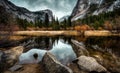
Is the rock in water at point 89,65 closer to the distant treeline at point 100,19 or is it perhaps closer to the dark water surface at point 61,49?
the dark water surface at point 61,49

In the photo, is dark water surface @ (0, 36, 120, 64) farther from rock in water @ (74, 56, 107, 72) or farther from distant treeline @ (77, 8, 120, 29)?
distant treeline @ (77, 8, 120, 29)

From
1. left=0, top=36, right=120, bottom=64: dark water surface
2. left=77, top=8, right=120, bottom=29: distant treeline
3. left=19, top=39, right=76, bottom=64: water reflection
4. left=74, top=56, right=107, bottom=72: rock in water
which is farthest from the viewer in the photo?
left=77, top=8, right=120, bottom=29: distant treeline

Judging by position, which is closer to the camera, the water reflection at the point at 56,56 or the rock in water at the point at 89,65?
the rock in water at the point at 89,65

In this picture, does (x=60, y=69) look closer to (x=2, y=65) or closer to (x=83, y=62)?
(x=83, y=62)

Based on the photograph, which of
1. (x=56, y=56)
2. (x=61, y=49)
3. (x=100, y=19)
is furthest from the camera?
(x=100, y=19)

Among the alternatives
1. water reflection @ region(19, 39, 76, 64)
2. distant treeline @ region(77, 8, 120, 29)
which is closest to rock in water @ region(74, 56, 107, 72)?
water reflection @ region(19, 39, 76, 64)

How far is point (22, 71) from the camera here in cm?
1955

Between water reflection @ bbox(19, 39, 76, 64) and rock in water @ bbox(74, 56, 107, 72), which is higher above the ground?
rock in water @ bbox(74, 56, 107, 72)

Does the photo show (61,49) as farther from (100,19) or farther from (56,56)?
(100,19)

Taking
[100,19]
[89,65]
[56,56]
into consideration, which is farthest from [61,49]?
[100,19]

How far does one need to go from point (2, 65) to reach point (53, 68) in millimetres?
7759

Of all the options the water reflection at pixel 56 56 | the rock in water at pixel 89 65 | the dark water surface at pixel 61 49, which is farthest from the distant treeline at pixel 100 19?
the rock in water at pixel 89 65

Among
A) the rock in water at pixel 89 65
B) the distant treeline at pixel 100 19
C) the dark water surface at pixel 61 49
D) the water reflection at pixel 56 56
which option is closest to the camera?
the rock in water at pixel 89 65

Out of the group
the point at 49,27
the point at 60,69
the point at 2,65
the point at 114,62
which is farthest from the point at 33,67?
the point at 49,27
